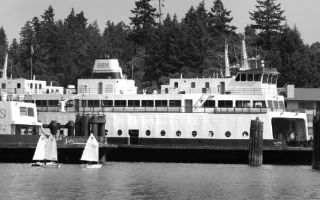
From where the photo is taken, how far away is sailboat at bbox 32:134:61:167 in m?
78.7

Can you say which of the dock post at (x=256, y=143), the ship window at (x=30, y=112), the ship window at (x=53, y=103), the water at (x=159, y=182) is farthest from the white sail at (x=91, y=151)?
the ship window at (x=53, y=103)

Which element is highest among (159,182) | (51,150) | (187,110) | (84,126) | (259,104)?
(259,104)

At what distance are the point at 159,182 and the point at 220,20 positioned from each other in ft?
267

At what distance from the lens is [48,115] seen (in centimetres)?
9062

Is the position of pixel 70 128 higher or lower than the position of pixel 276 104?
lower

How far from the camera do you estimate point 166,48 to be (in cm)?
13362

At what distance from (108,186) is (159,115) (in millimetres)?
20392

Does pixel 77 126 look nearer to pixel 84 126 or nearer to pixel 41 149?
pixel 84 126

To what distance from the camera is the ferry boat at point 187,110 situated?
87.1 metres

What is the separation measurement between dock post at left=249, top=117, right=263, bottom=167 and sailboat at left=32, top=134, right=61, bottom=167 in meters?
14.2

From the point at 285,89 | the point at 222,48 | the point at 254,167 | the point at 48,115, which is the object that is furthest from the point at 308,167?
the point at 222,48

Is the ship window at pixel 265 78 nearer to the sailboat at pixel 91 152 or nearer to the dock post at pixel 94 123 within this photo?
the dock post at pixel 94 123

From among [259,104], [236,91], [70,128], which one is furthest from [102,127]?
[259,104]

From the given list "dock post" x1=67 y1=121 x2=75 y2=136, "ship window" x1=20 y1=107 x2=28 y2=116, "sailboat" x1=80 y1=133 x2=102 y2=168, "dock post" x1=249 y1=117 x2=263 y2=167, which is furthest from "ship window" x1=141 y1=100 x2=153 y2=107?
"sailboat" x1=80 y1=133 x2=102 y2=168
